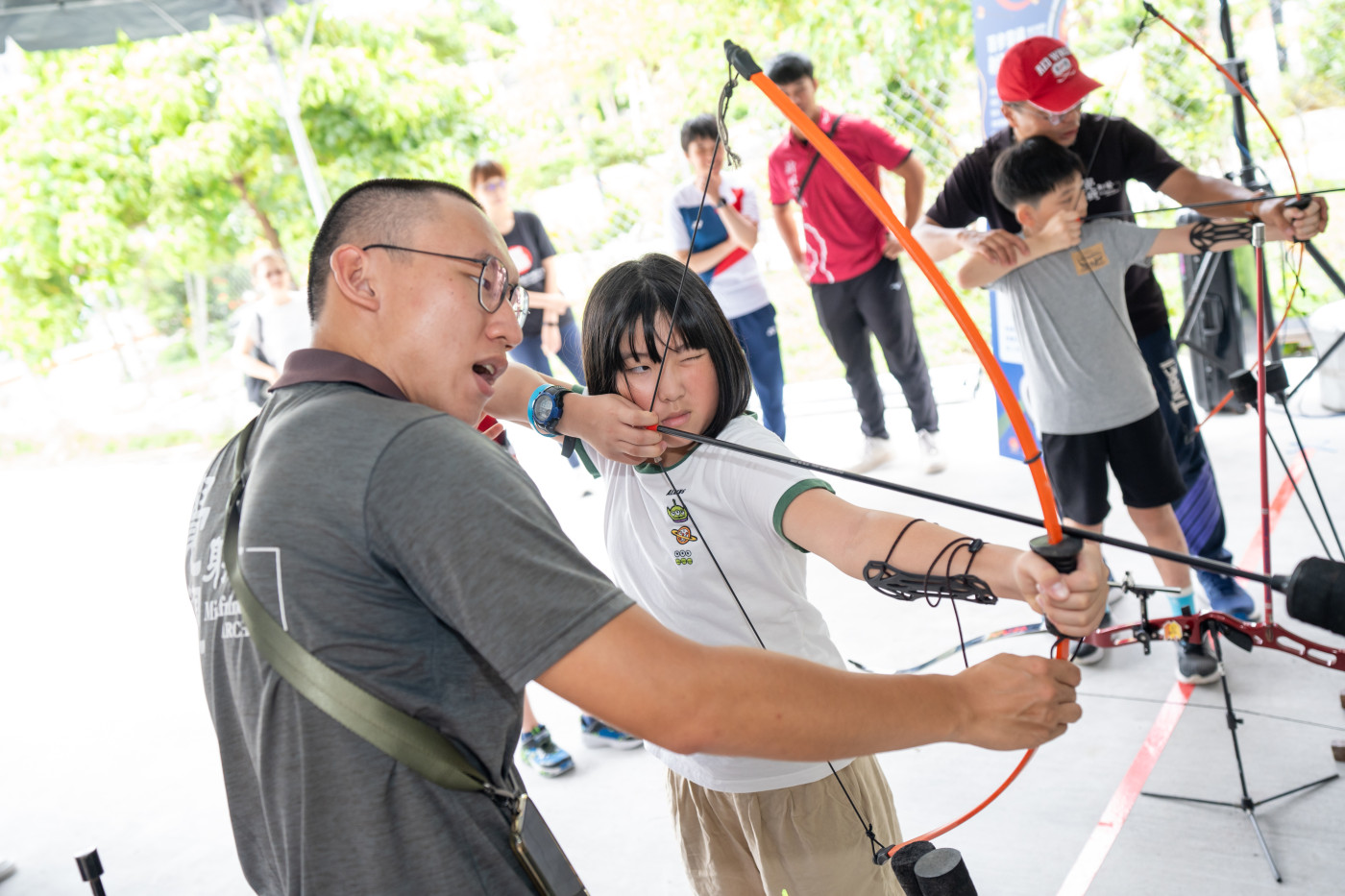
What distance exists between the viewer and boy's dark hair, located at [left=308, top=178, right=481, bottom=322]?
101 cm

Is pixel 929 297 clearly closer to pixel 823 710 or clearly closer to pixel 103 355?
pixel 823 710

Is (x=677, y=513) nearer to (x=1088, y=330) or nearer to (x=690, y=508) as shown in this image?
(x=690, y=508)

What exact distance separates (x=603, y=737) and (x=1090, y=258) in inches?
72.8

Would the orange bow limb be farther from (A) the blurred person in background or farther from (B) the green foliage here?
(B) the green foliage

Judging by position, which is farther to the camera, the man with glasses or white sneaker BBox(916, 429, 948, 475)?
white sneaker BBox(916, 429, 948, 475)

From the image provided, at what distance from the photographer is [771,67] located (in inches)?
144

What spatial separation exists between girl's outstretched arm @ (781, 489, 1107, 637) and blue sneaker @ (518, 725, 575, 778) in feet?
5.64

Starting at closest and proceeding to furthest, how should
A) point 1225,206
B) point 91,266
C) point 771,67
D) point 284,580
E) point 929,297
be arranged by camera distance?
point 284,580, point 1225,206, point 771,67, point 929,297, point 91,266

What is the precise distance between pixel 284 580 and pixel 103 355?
1179 centimetres

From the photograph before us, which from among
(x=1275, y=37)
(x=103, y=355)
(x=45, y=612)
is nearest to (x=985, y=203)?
(x=1275, y=37)

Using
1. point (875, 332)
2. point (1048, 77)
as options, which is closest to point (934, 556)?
point (1048, 77)

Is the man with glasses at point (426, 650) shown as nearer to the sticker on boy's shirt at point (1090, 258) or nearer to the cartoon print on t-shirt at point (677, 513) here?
the cartoon print on t-shirt at point (677, 513)

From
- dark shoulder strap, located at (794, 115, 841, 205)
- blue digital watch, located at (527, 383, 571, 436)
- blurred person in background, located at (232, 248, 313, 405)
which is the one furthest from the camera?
blurred person in background, located at (232, 248, 313, 405)

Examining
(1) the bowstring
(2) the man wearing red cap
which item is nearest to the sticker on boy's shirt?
(2) the man wearing red cap
